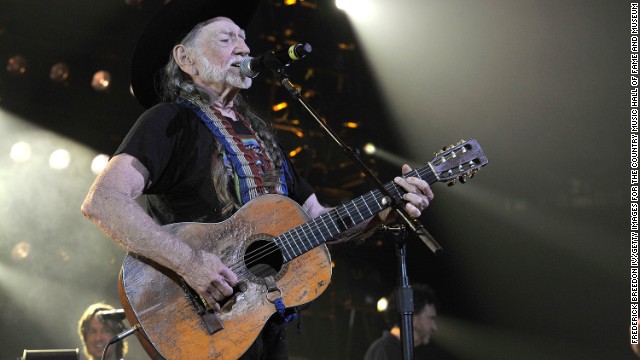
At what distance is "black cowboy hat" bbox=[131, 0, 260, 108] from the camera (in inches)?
138

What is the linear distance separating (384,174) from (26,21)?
16.3 ft

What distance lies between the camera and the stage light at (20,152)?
7648 mm

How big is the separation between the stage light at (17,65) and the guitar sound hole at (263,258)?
19.0ft

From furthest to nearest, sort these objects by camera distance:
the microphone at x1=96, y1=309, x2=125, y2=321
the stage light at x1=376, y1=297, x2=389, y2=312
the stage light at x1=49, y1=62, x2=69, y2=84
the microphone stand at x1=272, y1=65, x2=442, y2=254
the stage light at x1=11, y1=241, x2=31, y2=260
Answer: the stage light at x1=376, y1=297, x2=389, y2=312, the stage light at x1=11, y1=241, x2=31, y2=260, the stage light at x1=49, y1=62, x2=69, y2=84, the microphone at x1=96, y1=309, x2=125, y2=321, the microphone stand at x1=272, y1=65, x2=442, y2=254

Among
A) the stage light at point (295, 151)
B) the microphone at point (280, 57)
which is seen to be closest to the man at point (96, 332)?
the stage light at point (295, 151)

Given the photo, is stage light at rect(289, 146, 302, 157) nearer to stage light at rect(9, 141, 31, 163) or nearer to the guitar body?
stage light at rect(9, 141, 31, 163)

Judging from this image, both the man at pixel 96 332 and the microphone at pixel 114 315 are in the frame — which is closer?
the microphone at pixel 114 315

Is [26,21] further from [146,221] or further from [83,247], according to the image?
[146,221]

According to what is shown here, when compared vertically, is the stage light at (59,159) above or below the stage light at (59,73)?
below

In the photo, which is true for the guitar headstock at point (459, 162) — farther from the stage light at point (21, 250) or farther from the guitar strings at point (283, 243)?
the stage light at point (21, 250)

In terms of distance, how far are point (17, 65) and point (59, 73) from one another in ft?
1.49

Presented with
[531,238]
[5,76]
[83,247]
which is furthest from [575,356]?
[5,76]

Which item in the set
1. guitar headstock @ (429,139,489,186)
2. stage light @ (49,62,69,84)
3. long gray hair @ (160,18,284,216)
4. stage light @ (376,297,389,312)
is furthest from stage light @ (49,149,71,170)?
guitar headstock @ (429,139,489,186)

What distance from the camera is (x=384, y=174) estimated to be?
30.3ft
